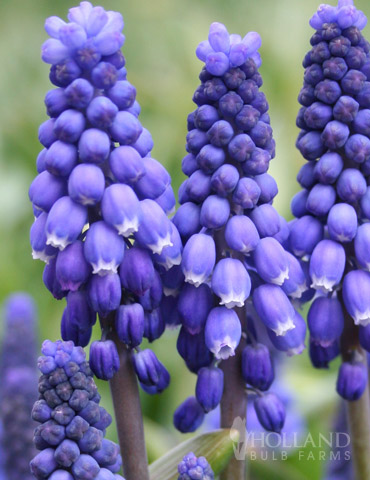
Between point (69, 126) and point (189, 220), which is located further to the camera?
point (189, 220)

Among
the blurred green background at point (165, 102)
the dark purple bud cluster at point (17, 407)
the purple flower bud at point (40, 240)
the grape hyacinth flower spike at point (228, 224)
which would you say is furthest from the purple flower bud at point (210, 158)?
the blurred green background at point (165, 102)

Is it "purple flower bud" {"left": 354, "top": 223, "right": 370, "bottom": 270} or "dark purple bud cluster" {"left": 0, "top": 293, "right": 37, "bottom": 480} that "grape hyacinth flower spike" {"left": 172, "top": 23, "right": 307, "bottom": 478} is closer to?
"purple flower bud" {"left": 354, "top": 223, "right": 370, "bottom": 270}

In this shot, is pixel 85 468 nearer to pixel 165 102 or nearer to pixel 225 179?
pixel 225 179

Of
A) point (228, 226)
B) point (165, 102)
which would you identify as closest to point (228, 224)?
point (228, 226)

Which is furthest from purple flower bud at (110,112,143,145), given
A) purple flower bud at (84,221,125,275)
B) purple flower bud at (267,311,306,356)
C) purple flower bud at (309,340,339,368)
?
purple flower bud at (309,340,339,368)

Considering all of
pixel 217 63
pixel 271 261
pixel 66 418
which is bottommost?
pixel 66 418

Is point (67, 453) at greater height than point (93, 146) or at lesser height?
lesser

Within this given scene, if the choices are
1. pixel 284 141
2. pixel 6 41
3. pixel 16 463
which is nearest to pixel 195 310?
pixel 16 463
